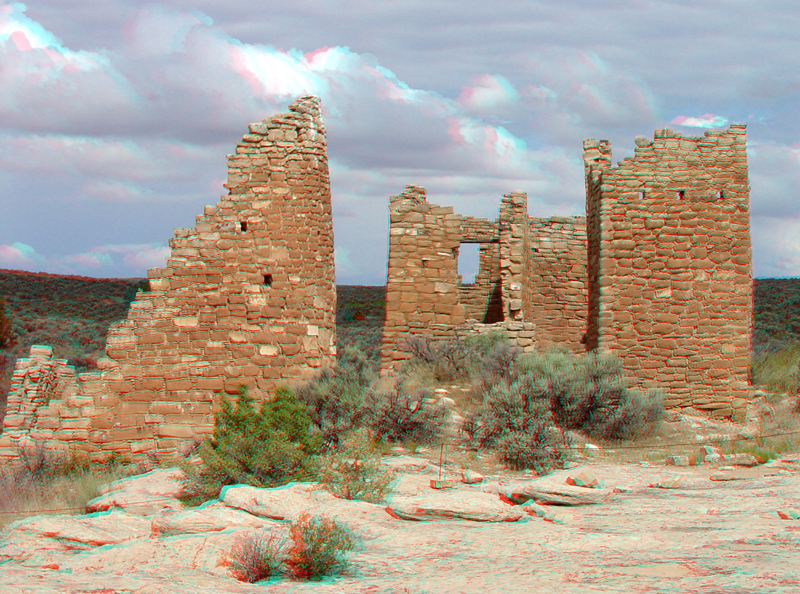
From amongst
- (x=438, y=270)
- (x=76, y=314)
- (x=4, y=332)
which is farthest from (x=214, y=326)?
(x=76, y=314)

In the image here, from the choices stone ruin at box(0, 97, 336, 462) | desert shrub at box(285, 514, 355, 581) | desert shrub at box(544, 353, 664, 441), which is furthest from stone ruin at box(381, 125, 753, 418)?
desert shrub at box(285, 514, 355, 581)

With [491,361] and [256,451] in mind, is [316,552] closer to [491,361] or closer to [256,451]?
[256,451]

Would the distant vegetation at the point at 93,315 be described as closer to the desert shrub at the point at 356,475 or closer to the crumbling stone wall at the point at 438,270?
the crumbling stone wall at the point at 438,270

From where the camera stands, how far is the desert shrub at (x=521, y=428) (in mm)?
7938

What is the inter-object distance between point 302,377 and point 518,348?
4.39 metres

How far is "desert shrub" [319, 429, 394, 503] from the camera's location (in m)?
6.30

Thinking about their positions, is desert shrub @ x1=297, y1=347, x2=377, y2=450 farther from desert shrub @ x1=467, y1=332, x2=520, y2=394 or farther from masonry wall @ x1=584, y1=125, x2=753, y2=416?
masonry wall @ x1=584, y1=125, x2=753, y2=416

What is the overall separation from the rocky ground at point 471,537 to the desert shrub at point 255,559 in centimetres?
7

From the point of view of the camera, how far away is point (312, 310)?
9547 mm

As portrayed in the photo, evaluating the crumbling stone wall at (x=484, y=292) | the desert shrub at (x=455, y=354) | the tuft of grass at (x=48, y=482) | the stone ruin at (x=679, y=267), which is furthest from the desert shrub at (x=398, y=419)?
the crumbling stone wall at (x=484, y=292)

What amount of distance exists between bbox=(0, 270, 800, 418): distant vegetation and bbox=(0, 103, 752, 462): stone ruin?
162 inches

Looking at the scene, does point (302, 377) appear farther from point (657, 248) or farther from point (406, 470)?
point (657, 248)

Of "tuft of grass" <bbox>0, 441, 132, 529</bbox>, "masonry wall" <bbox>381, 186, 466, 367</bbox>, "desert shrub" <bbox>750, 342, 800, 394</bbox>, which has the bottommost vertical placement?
"tuft of grass" <bbox>0, 441, 132, 529</bbox>

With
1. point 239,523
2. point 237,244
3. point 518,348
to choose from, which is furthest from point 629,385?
point 239,523
